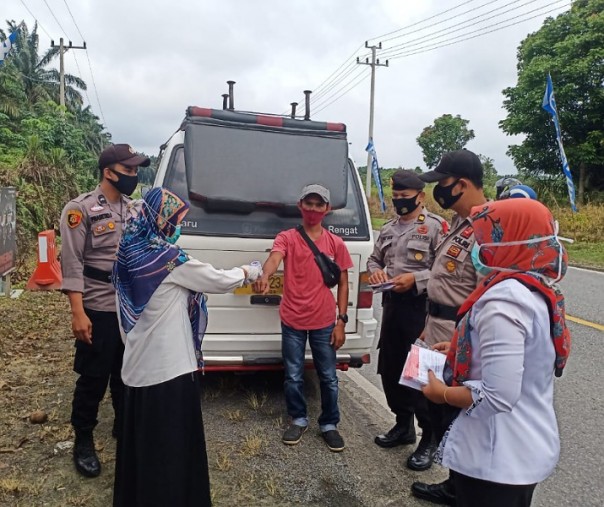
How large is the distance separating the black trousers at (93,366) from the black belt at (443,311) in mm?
1898

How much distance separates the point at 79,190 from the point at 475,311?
1461 centimetres

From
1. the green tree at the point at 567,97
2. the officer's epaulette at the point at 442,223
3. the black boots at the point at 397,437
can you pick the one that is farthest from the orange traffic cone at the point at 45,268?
the green tree at the point at 567,97

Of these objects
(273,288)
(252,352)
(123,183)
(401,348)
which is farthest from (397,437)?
(123,183)

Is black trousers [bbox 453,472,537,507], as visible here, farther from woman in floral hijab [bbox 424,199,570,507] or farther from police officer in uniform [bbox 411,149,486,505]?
police officer in uniform [bbox 411,149,486,505]

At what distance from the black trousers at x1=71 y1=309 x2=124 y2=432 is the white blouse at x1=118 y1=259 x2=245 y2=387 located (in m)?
0.76

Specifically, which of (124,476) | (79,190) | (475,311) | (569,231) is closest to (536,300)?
(475,311)

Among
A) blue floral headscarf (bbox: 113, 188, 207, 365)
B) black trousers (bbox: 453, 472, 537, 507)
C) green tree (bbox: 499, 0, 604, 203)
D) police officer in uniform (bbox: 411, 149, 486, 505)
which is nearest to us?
black trousers (bbox: 453, 472, 537, 507)

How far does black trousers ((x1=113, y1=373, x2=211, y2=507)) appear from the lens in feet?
7.65

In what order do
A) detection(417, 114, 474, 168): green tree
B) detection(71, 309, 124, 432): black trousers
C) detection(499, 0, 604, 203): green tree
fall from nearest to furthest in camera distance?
detection(71, 309, 124, 432): black trousers < detection(499, 0, 604, 203): green tree < detection(417, 114, 474, 168): green tree

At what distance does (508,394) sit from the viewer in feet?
5.08

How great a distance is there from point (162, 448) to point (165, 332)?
53 centimetres

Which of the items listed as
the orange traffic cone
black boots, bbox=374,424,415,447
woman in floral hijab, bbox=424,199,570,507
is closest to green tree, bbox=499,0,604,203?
black boots, bbox=374,424,415,447

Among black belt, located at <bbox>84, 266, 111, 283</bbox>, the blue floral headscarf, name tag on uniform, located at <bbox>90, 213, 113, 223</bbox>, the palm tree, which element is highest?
the palm tree

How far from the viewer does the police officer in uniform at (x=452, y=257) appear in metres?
2.66
